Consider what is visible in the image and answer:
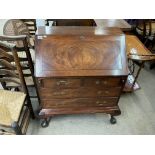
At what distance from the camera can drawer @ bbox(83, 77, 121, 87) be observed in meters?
1.50

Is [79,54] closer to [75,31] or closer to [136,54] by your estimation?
[75,31]

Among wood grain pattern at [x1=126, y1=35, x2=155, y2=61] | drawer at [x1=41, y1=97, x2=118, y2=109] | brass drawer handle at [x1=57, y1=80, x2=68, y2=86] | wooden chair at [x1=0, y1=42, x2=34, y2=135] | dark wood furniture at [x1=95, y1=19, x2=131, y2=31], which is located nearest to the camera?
wooden chair at [x1=0, y1=42, x2=34, y2=135]

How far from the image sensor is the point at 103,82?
1.53m

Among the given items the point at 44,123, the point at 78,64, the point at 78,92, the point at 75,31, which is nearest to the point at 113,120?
the point at 78,92

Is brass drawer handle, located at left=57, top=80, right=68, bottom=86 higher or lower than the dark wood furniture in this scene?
lower

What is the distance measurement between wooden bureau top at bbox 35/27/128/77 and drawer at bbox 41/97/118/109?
368mm

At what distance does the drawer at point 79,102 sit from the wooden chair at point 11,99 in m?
0.23

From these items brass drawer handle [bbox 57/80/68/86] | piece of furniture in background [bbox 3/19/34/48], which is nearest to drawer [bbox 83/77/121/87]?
brass drawer handle [bbox 57/80/68/86]

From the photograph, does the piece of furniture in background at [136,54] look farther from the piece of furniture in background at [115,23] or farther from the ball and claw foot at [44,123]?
the ball and claw foot at [44,123]

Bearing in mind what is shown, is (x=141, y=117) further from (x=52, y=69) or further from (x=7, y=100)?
(x=7, y=100)

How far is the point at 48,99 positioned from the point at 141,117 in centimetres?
117

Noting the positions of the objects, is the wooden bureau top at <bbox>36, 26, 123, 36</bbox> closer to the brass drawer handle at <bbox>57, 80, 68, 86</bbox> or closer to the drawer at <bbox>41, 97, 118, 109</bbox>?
the brass drawer handle at <bbox>57, 80, 68, 86</bbox>

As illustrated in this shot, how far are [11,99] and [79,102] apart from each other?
2.09 feet
